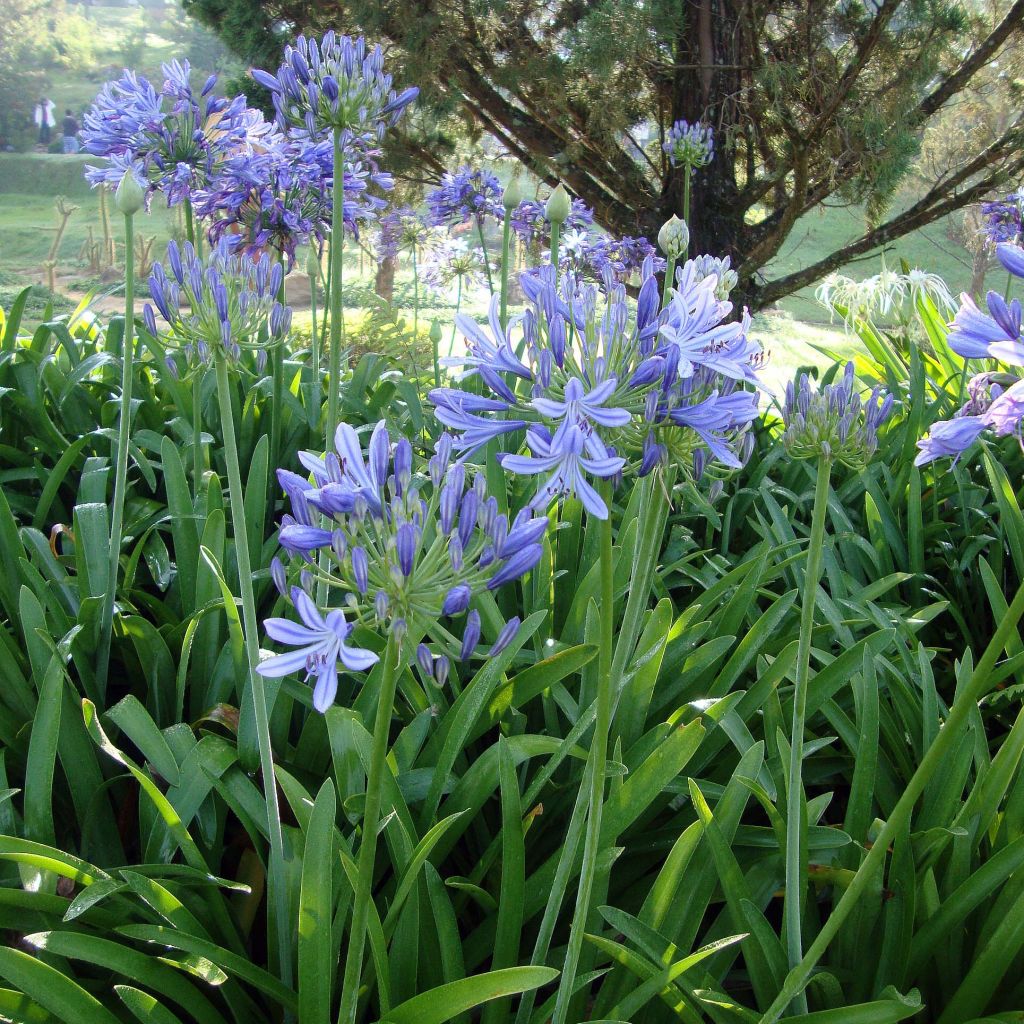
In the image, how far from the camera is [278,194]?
2.55 m

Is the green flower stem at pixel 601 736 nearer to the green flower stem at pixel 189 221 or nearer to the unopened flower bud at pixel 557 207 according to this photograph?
the unopened flower bud at pixel 557 207

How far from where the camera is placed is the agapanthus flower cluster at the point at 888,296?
5636mm

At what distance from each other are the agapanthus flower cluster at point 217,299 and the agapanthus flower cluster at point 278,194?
3.15ft

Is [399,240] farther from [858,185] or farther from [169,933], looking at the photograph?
[169,933]

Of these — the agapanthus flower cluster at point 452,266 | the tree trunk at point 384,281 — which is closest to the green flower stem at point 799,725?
the agapanthus flower cluster at point 452,266

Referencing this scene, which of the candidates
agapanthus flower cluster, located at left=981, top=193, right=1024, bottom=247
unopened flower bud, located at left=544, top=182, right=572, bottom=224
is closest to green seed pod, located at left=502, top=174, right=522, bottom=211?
unopened flower bud, located at left=544, top=182, right=572, bottom=224

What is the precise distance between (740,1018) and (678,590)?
151cm

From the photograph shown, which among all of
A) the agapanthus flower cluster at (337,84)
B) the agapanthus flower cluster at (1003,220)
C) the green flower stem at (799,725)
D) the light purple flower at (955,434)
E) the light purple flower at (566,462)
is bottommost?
the green flower stem at (799,725)

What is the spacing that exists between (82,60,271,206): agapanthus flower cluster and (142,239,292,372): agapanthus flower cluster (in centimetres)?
94

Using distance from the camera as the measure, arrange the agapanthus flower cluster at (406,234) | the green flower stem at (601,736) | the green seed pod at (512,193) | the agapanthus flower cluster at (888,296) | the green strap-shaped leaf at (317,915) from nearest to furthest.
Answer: the green flower stem at (601,736) → the green strap-shaped leaf at (317,915) → the green seed pod at (512,193) → the agapanthus flower cluster at (406,234) → the agapanthus flower cluster at (888,296)

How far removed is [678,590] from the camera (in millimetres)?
2832

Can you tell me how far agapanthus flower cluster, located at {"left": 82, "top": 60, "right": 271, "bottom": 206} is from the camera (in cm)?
229

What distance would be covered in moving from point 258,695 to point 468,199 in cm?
297

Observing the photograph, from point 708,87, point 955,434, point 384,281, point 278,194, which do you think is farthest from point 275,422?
point 384,281
